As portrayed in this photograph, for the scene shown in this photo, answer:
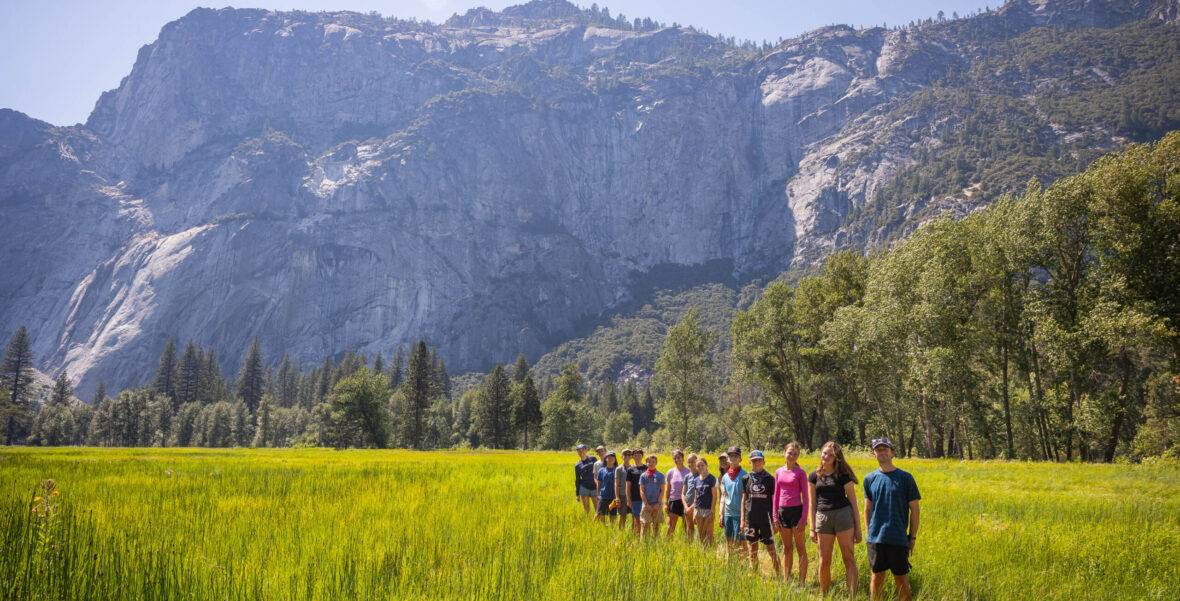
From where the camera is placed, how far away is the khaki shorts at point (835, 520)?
731 centimetres

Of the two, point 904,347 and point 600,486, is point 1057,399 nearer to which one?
point 904,347

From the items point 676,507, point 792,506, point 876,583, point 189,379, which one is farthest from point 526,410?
point 189,379

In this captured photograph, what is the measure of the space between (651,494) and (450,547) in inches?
186

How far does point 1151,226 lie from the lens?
2289 cm

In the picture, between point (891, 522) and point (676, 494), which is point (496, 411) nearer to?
point (676, 494)

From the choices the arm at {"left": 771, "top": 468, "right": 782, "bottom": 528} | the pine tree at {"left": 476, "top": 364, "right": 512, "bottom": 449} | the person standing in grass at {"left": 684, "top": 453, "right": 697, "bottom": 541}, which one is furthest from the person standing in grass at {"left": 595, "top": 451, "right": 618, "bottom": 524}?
the pine tree at {"left": 476, "top": 364, "right": 512, "bottom": 449}

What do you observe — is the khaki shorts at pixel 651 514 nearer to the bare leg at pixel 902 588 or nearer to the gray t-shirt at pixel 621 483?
the gray t-shirt at pixel 621 483

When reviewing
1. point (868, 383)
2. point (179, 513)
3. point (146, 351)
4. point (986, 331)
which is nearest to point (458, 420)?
point (868, 383)

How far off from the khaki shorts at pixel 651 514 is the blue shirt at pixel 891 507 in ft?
16.1

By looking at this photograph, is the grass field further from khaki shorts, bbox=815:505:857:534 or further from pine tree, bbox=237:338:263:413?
pine tree, bbox=237:338:263:413

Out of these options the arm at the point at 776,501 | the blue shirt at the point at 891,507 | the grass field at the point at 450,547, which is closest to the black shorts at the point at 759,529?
the arm at the point at 776,501

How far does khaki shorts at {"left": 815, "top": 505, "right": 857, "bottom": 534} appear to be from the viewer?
24.0 ft

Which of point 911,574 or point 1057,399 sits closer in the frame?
point 911,574

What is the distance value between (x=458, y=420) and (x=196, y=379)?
6086 cm
